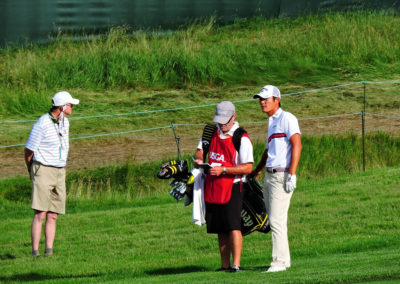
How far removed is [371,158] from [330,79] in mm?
6341

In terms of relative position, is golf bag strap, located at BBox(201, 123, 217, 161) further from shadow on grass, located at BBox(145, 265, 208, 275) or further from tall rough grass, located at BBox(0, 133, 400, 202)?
tall rough grass, located at BBox(0, 133, 400, 202)

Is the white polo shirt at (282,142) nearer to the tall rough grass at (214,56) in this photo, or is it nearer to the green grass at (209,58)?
the green grass at (209,58)

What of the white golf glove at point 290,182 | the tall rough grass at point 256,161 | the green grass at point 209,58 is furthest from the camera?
the green grass at point 209,58

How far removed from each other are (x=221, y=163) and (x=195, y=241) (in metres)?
2.78

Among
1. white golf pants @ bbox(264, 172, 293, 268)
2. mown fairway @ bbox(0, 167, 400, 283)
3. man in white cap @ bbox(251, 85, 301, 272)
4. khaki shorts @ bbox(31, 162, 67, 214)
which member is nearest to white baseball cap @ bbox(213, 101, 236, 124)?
man in white cap @ bbox(251, 85, 301, 272)

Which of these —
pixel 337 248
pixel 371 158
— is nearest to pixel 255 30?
pixel 371 158

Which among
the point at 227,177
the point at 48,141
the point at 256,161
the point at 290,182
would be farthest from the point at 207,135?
the point at 256,161

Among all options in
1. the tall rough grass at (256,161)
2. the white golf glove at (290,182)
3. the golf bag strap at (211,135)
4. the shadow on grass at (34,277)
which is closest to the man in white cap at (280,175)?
the white golf glove at (290,182)

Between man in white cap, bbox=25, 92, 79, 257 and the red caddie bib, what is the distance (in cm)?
224

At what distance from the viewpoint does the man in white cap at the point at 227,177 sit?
8.14 metres

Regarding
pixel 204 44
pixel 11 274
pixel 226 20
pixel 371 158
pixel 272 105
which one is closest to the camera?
pixel 272 105

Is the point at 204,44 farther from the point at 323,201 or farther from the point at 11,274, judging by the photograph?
the point at 11,274

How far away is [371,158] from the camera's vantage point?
1596 cm

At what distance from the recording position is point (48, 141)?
9797 millimetres
